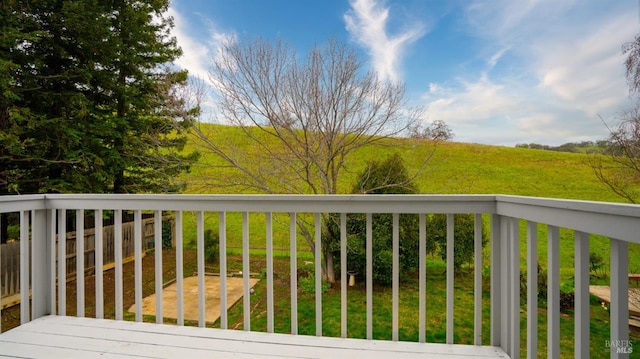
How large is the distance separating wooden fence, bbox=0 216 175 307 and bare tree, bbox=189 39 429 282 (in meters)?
2.44

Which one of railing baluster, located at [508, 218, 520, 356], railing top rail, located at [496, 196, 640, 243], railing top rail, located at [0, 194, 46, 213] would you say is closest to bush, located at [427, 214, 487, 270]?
railing baluster, located at [508, 218, 520, 356]

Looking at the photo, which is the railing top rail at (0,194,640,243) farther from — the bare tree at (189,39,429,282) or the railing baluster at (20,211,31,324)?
the bare tree at (189,39,429,282)

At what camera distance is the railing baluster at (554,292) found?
48.8 inches

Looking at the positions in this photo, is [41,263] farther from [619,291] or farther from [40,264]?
[619,291]

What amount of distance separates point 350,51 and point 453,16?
1827 millimetres

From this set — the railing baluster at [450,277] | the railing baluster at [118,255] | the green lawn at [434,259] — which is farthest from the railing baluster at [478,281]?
the green lawn at [434,259]

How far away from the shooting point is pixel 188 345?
66.4 inches

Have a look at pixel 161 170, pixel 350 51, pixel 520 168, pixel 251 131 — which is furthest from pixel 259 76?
pixel 520 168

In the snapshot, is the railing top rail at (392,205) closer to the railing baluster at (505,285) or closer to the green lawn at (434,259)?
the railing baluster at (505,285)

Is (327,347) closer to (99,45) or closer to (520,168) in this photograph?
(99,45)

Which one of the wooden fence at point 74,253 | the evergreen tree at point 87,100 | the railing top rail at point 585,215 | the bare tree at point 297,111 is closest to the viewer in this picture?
the railing top rail at point 585,215

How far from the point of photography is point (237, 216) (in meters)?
7.96

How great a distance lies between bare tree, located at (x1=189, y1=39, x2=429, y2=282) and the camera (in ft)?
16.1

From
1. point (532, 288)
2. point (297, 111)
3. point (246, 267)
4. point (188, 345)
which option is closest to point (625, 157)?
point (532, 288)
